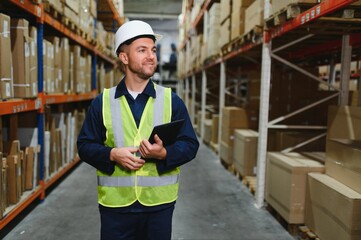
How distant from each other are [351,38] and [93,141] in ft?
12.1

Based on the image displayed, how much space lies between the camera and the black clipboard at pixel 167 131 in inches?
74.7

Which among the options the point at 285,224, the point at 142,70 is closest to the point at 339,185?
the point at 285,224

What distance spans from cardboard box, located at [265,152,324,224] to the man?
78.0 inches

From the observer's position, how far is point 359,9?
316 cm

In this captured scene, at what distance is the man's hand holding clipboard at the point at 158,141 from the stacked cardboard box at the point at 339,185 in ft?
5.64

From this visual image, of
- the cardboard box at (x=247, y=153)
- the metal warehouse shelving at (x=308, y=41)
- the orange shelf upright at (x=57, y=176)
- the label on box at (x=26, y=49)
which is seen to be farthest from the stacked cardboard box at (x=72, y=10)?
the cardboard box at (x=247, y=153)

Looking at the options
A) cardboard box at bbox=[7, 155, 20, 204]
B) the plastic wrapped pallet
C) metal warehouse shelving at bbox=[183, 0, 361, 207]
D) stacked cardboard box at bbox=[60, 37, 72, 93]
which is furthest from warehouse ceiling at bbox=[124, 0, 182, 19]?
the plastic wrapped pallet

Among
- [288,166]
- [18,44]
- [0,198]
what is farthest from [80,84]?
[288,166]

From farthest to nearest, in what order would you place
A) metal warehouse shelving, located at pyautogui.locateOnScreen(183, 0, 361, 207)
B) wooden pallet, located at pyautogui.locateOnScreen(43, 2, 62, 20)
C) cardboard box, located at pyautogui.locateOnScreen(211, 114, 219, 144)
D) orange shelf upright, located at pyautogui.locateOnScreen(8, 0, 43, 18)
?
cardboard box, located at pyautogui.locateOnScreen(211, 114, 219, 144)
wooden pallet, located at pyautogui.locateOnScreen(43, 2, 62, 20)
orange shelf upright, located at pyautogui.locateOnScreen(8, 0, 43, 18)
metal warehouse shelving, located at pyautogui.locateOnScreen(183, 0, 361, 207)

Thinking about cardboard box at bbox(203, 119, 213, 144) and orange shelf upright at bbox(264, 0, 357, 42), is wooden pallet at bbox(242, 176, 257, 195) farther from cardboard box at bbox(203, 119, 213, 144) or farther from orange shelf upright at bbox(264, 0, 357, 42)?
cardboard box at bbox(203, 119, 213, 144)

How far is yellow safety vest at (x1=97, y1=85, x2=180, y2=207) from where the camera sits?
2041 mm

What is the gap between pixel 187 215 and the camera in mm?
Answer: 4277

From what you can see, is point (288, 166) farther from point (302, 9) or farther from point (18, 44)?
point (18, 44)

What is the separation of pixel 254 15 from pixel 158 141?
365cm
